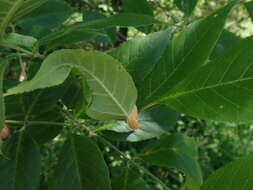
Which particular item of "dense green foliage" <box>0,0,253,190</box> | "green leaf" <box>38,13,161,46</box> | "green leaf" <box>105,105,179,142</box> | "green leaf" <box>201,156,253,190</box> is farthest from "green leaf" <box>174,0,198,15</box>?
"green leaf" <box>201,156,253,190</box>

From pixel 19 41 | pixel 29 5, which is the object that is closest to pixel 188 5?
pixel 19 41

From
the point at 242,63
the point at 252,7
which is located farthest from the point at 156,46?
the point at 252,7

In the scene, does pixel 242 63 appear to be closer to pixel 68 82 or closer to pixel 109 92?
pixel 109 92

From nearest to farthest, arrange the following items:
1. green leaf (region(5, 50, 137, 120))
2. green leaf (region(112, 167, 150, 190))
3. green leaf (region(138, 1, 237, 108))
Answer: green leaf (region(5, 50, 137, 120)) → green leaf (region(138, 1, 237, 108)) → green leaf (region(112, 167, 150, 190))

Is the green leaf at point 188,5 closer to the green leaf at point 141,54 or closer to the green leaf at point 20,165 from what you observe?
the green leaf at point 141,54

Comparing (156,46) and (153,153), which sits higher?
(156,46)

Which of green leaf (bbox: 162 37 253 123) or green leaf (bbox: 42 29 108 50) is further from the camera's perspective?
green leaf (bbox: 42 29 108 50)

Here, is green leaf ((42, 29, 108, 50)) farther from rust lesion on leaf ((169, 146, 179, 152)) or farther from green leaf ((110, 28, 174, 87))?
rust lesion on leaf ((169, 146, 179, 152))

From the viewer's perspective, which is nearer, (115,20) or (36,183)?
(115,20)
